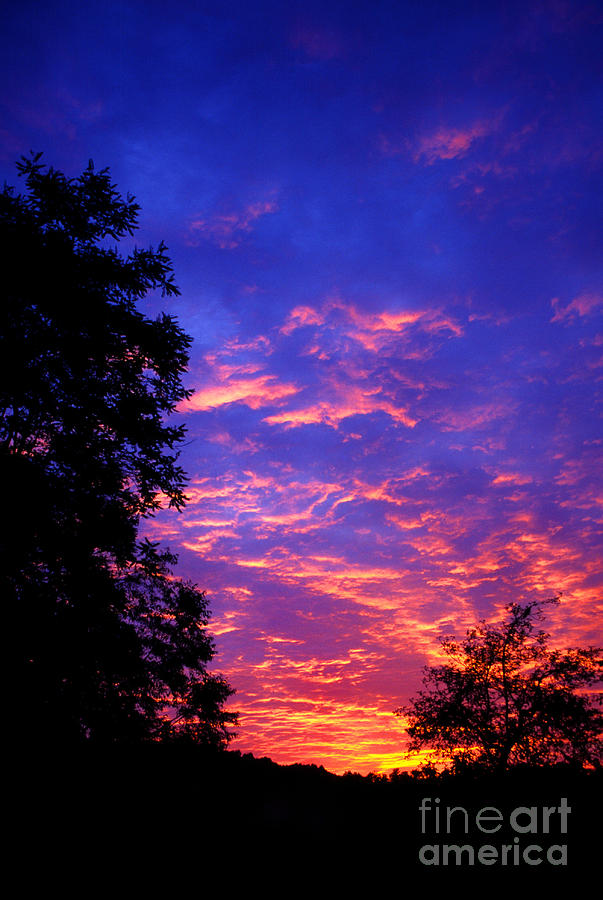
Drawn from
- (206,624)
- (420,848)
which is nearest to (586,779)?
(420,848)

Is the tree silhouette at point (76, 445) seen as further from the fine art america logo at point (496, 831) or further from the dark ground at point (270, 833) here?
the fine art america logo at point (496, 831)

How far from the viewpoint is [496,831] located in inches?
473

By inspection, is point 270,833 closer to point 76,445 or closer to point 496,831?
point 496,831

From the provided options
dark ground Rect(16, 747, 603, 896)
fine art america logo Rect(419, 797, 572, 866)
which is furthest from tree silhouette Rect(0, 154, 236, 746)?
fine art america logo Rect(419, 797, 572, 866)

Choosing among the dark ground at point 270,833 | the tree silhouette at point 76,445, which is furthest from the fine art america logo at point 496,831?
the tree silhouette at point 76,445

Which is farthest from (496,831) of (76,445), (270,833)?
(76,445)

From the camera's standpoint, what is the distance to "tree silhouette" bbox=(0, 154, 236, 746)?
12.6m

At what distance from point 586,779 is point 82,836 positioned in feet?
44.7

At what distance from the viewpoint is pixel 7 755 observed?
11508mm

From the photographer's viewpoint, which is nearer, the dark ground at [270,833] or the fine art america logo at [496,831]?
the dark ground at [270,833]

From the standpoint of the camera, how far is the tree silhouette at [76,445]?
496 inches

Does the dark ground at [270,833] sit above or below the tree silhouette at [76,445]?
below

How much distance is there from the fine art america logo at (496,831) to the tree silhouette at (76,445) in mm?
8877

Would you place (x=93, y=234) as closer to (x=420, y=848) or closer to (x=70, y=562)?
(x=70, y=562)
